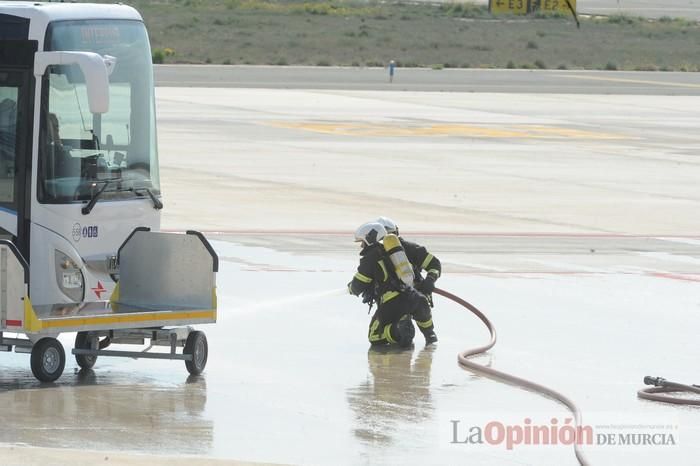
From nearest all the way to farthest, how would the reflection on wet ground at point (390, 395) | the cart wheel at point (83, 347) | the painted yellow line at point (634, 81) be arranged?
the reflection on wet ground at point (390, 395)
the cart wheel at point (83, 347)
the painted yellow line at point (634, 81)

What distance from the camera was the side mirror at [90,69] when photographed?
37.5 feet

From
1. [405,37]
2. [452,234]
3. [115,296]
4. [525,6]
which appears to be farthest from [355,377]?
[525,6]

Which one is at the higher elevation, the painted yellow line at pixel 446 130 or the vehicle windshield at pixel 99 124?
the vehicle windshield at pixel 99 124

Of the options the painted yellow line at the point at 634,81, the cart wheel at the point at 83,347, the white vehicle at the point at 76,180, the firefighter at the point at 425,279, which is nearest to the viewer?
the white vehicle at the point at 76,180

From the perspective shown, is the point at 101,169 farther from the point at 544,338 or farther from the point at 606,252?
the point at 606,252

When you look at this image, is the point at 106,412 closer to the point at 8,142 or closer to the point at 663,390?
the point at 8,142

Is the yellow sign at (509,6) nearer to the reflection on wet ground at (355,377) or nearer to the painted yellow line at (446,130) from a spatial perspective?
the painted yellow line at (446,130)

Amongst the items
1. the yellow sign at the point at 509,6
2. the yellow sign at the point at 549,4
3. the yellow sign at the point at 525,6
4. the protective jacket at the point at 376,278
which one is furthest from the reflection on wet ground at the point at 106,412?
the yellow sign at the point at 549,4

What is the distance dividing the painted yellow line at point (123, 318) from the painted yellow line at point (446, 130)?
87.4 ft

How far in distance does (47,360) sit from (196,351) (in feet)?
4.11

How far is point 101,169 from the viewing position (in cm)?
1284

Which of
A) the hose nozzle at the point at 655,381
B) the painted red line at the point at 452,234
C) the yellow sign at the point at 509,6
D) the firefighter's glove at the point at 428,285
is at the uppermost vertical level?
the yellow sign at the point at 509,6

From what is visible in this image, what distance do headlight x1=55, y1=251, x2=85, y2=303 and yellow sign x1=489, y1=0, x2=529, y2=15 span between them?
107 m

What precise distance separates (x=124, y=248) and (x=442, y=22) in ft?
340
